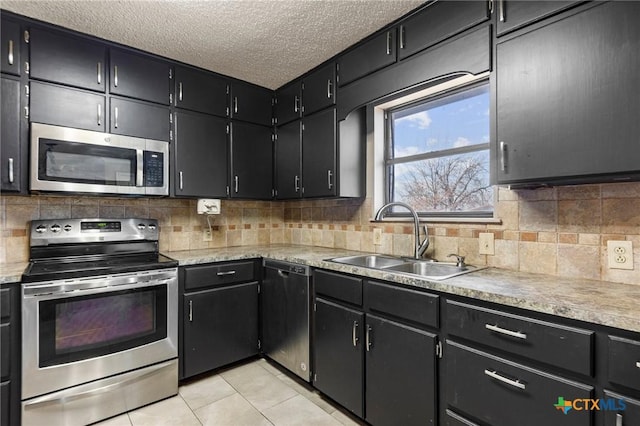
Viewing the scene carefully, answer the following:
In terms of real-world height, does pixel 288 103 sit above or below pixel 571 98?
above

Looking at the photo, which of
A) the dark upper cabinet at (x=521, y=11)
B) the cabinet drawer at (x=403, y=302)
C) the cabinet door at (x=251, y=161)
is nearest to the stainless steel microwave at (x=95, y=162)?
the cabinet door at (x=251, y=161)

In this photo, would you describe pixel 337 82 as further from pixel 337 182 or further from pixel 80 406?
pixel 80 406

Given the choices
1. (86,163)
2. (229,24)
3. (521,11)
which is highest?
(229,24)

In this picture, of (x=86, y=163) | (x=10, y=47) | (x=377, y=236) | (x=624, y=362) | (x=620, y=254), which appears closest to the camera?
(x=624, y=362)

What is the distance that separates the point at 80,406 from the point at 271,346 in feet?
3.89

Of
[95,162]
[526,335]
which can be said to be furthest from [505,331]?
[95,162]

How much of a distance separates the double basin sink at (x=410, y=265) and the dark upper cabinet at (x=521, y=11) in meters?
1.16

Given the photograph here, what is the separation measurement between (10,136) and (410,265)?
2510 millimetres

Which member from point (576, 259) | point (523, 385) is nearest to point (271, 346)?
point (523, 385)

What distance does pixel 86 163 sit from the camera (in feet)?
6.80

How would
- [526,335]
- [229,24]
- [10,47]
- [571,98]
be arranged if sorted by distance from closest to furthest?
[526,335] → [571,98] → [10,47] → [229,24]

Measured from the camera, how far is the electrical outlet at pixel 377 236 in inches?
95.3

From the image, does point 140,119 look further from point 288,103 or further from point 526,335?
point 526,335

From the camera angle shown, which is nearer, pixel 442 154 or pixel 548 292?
pixel 548 292
